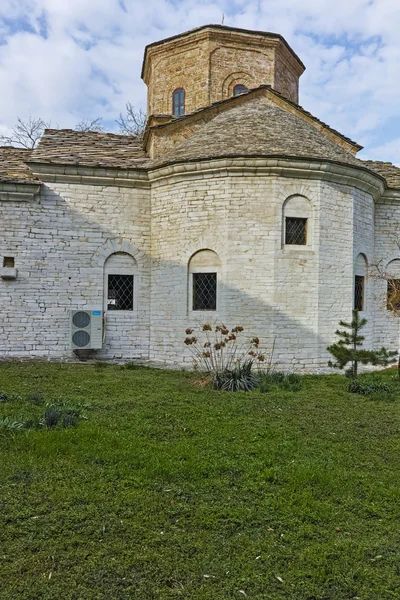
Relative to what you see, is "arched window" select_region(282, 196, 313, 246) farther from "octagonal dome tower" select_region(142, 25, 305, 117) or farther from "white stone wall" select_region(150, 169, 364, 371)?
"octagonal dome tower" select_region(142, 25, 305, 117)

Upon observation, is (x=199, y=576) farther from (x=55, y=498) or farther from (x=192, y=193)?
(x=192, y=193)

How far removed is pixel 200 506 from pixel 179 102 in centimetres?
1598

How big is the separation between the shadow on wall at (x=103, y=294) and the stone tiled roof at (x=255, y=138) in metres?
2.43

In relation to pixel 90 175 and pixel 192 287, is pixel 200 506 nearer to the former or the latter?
pixel 192 287

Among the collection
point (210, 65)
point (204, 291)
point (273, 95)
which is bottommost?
point (204, 291)

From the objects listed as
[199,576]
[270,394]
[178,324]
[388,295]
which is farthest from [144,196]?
[199,576]

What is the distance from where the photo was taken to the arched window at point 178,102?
16672 millimetres

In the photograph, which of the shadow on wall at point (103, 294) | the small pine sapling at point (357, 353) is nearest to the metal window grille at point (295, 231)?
the shadow on wall at point (103, 294)

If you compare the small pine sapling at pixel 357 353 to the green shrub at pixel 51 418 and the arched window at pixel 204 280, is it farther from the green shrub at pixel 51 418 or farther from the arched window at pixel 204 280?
the green shrub at pixel 51 418

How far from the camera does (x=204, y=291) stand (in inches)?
466

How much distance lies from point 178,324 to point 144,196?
13.2 feet

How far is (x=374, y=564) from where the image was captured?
10.4 feet

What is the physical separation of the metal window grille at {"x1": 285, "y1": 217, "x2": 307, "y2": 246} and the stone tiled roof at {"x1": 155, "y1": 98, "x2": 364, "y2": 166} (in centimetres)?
166

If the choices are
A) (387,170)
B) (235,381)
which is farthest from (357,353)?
(387,170)
